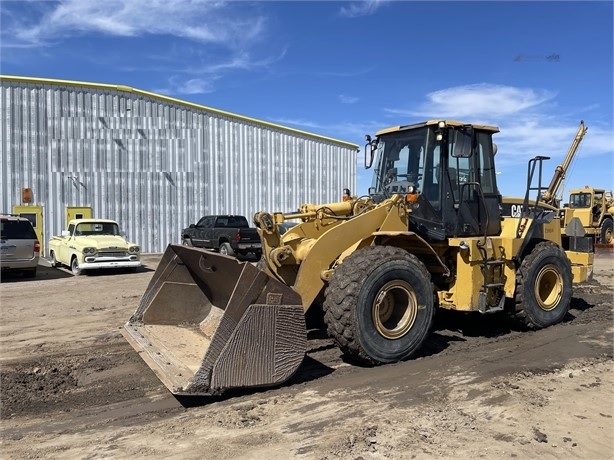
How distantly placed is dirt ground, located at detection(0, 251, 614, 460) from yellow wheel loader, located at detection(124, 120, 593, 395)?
0.32m

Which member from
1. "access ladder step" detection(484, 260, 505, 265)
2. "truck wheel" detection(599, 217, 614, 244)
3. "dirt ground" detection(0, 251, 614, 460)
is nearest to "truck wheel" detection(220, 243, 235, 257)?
"dirt ground" detection(0, 251, 614, 460)

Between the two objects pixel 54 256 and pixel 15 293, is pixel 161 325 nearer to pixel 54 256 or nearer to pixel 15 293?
pixel 15 293

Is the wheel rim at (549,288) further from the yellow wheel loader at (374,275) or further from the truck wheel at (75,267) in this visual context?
the truck wheel at (75,267)

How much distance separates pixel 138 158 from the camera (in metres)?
22.6

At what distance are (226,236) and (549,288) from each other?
41.6 ft

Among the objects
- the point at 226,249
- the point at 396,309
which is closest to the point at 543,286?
the point at 396,309

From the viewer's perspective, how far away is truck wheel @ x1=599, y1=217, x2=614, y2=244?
1046 inches

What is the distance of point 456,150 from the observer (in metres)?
6.55

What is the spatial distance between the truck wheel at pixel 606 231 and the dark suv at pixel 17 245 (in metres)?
Result: 25.2

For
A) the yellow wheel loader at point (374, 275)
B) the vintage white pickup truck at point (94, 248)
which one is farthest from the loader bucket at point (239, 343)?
the vintage white pickup truck at point (94, 248)

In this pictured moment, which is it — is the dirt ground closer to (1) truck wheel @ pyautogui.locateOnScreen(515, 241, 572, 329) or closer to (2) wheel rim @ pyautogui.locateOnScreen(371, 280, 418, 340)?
(1) truck wheel @ pyautogui.locateOnScreen(515, 241, 572, 329)

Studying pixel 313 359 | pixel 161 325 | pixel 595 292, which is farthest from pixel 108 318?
pixel 595 292

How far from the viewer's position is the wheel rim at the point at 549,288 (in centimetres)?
756

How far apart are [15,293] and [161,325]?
706 centimetres
